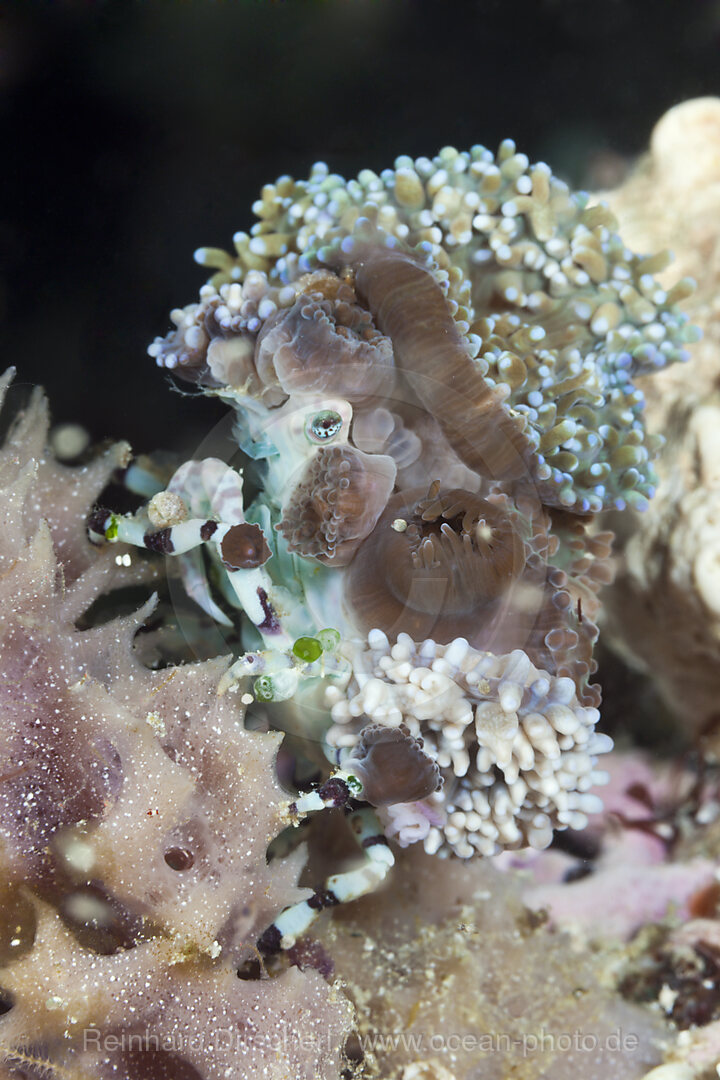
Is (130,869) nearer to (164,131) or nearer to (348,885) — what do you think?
(348,885)

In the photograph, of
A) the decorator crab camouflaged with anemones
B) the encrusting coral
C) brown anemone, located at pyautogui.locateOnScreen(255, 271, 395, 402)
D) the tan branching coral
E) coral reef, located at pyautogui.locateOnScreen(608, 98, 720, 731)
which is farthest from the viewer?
coral reef, located at pyautogui.locateOnScreen(608, 98, 720, 731)

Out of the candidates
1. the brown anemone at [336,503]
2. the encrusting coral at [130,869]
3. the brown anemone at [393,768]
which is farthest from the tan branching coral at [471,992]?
the brown anemone at [336,503]

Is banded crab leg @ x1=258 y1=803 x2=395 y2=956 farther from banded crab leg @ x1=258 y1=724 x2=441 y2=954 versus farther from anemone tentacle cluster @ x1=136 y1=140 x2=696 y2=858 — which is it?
anemone tentacle cluster @ x1=136 y1=140 x2=696 y2=858

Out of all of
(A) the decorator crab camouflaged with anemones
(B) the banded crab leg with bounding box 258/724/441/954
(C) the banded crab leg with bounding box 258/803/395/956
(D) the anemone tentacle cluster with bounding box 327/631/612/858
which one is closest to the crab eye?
(A) the decorator crab camouflaged with anemones

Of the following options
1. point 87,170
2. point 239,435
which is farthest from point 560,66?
point 239,435

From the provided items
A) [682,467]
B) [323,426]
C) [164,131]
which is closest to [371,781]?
[323,426]

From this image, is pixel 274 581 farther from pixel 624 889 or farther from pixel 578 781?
pixel 624 889

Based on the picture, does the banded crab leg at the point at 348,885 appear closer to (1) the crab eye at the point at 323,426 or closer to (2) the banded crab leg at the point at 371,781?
(2) the banded crab leg at the point at 371,781
